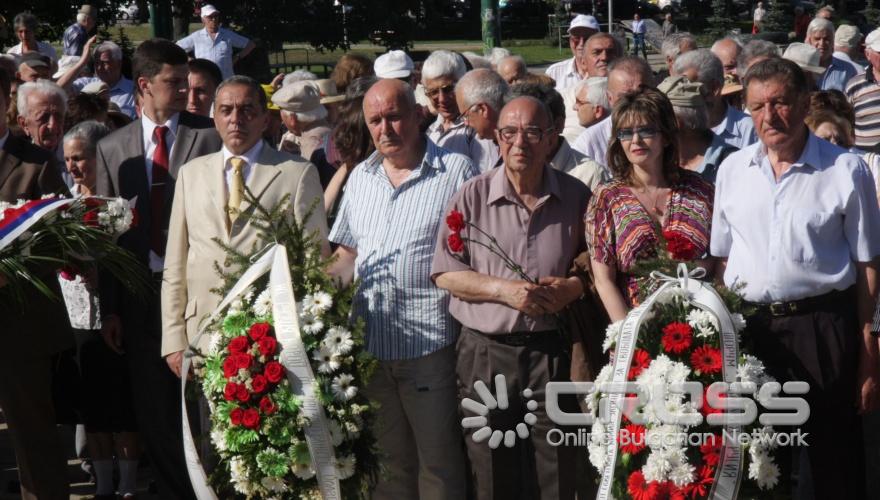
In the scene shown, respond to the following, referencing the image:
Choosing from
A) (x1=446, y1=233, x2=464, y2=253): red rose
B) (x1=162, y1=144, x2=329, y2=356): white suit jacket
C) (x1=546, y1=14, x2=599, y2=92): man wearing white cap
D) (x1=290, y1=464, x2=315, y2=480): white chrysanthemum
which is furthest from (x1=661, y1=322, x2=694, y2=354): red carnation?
(x1=546, y1=14, x2=599, y2=92): man wearing white cap

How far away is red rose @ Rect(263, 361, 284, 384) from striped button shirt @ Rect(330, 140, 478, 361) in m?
0.68

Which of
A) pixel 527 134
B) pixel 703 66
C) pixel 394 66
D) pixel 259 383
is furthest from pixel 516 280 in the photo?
pixel 394 66

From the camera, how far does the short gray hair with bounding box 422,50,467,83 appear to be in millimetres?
8305

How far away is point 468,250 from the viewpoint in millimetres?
5758

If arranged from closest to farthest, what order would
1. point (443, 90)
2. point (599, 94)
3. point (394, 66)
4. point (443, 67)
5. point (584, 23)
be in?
point (599, 94)
point (443, 90)
point (443, 67)
point (394, 66)
point (584, 23)

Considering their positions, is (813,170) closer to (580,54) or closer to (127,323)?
(127,323)

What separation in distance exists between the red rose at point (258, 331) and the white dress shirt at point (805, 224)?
82.8 inches

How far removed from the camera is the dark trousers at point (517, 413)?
223 inches

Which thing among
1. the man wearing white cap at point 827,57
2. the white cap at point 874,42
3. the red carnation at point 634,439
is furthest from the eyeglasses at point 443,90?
the man wearing white cap at point 827,57

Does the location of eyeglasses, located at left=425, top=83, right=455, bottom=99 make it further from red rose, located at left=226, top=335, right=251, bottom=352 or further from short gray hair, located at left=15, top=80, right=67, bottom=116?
red rose, located at left=226, top=335, right=251, bottom=352

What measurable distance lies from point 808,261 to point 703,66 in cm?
336

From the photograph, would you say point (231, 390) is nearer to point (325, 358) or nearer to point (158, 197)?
point (325, 358)

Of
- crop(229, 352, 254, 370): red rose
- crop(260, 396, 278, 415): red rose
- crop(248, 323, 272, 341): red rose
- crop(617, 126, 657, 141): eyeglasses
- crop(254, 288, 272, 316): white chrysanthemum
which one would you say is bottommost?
crop(260, 396, 278, 415): red rose

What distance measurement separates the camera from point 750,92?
5.55m
